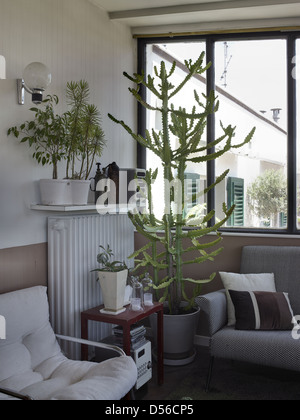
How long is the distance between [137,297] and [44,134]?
128 cm

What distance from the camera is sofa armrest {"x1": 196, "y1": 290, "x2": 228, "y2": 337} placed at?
2.98 meters

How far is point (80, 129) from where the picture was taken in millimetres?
2916

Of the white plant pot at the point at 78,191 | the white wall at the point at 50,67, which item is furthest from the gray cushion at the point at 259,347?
the white wall at the point at 50,67

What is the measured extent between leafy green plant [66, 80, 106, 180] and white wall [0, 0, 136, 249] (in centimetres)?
10

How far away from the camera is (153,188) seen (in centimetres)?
389

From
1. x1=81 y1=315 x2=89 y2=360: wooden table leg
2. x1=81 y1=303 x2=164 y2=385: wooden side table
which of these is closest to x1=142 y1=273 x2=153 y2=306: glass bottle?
x1=81 y1=303 x2=164 y2=385: wooden side table

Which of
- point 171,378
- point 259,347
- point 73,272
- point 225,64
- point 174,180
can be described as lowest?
point 171,378

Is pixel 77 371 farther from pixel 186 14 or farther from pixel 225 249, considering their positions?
pixel 186 14

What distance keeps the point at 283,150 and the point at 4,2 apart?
237cm

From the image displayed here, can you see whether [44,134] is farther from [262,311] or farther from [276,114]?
[276,114]

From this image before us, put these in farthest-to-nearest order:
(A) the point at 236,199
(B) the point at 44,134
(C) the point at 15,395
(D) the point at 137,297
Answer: (A) the point at 236,199 → (D) the point at 137,297 → (B) the point at 44,134 → (C) the point at 15,395

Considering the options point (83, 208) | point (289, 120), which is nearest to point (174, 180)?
point (83, 208)

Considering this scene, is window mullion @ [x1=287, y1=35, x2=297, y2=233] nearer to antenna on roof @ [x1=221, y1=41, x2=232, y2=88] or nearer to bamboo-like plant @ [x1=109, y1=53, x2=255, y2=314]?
antenna on roof @ [x1=221, y1=41, x2=232, y2=88]

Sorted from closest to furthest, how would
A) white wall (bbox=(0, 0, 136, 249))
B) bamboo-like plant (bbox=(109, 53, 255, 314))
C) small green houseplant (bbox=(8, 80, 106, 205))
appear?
white wall (bbox=(0, 0, 136, 249)) → small green houseplant (bbox=(8, 80, 106, 205)) → bamboo-like plant (bbox=(109, 53, 255, 314))
